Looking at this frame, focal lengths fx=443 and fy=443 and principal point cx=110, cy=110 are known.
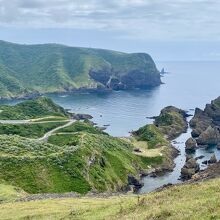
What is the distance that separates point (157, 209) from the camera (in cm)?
3200

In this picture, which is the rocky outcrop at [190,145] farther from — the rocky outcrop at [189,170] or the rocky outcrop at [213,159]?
the rocky outcrop at [189,170]

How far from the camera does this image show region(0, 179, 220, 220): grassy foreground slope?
29.1 m

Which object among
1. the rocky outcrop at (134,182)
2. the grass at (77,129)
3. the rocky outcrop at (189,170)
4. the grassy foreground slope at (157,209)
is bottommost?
the rocky outcrop at (134,182)

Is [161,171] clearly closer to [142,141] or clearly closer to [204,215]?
[142,141]

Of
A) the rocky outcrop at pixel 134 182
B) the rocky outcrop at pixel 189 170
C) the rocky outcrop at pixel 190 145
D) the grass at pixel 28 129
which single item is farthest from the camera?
the rocky outcrop at pixel 190 145

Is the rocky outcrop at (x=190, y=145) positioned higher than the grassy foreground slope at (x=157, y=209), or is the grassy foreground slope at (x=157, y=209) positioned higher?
the grassy foreground slope at (x=157, y=209)

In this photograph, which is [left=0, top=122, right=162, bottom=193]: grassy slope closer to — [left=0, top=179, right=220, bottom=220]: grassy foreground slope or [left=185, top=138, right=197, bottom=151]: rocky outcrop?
[left=185, top=138, right=197, bottom=151]: rocky outcrop

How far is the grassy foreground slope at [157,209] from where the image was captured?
95.4 ft

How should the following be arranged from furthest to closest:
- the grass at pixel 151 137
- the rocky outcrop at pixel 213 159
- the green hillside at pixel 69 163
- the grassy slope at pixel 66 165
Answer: the grass at pixel 151 137 → the rocky outcrop at pixel 213 159 → the green hillside at pixel 69 163 → the grassy slope at pixel 66 165

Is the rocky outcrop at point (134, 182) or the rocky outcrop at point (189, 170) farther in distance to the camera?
the rocky outcrop at point (189, 170)

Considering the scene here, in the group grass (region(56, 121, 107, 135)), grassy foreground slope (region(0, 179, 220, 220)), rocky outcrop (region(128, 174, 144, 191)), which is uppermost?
grassy foreground slope (region(0, 179, 220, 220))

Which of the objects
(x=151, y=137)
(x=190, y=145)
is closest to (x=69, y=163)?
(x=151, y=137)

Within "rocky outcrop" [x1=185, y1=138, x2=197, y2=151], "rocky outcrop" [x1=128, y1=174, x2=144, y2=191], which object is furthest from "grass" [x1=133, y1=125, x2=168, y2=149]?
"rocky outcrop" [x1=128, y1=174, x2=144, y2=191]

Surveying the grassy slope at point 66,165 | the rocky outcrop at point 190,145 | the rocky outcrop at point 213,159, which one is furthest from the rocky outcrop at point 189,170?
the rocky outcrop at point 190,145
